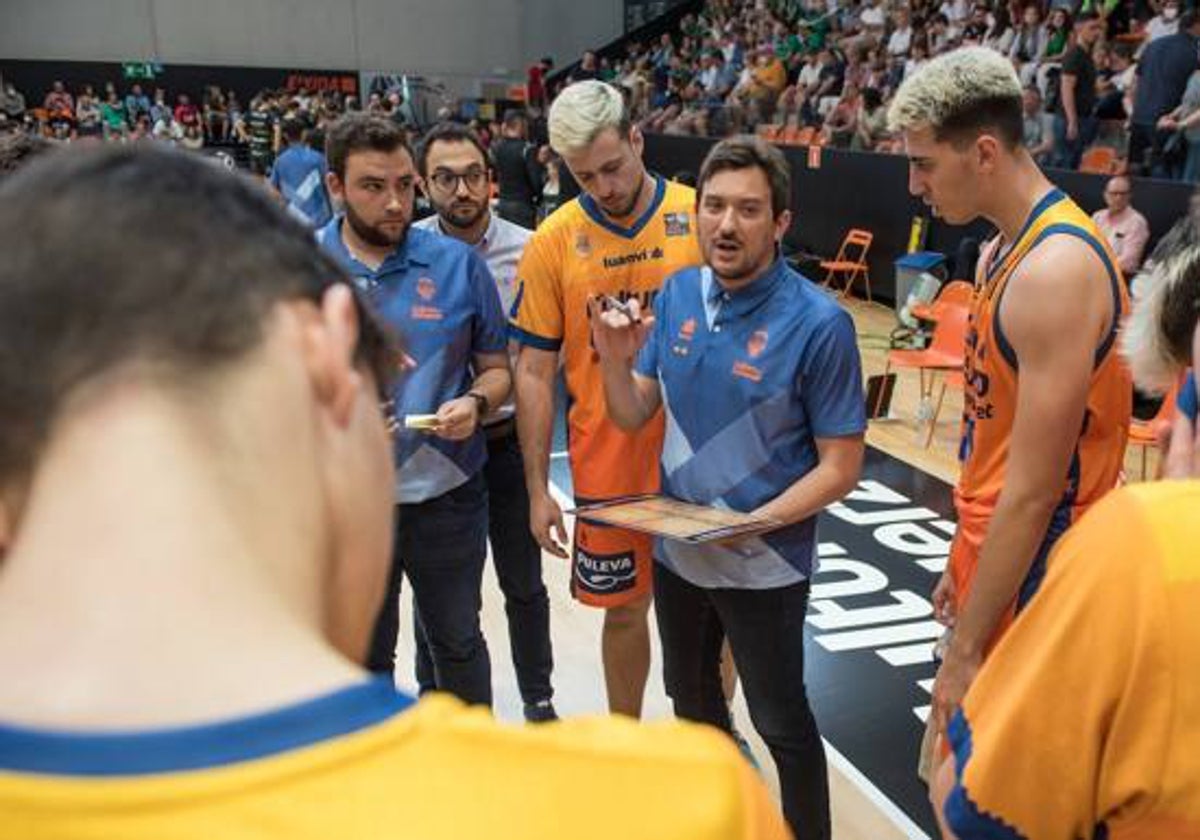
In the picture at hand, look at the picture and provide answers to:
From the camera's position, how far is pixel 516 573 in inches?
128

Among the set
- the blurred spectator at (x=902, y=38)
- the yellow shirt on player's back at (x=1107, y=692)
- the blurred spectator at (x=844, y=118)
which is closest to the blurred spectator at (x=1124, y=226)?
the blurred spectator at (x=844, y=118)

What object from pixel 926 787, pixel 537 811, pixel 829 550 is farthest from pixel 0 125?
pixel 537 811

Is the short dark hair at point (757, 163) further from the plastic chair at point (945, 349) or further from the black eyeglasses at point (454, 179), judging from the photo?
the plastic chair at point (945, 349)

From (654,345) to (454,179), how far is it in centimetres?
103

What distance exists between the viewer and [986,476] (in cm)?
218

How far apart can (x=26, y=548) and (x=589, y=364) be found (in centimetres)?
235

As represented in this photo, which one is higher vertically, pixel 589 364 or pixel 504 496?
pixel 589 364

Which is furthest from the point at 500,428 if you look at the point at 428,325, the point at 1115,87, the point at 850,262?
the point at 1115,87

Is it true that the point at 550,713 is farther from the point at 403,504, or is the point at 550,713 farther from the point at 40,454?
the point at 40,454

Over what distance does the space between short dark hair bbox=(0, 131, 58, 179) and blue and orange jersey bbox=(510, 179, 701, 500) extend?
1370 mm

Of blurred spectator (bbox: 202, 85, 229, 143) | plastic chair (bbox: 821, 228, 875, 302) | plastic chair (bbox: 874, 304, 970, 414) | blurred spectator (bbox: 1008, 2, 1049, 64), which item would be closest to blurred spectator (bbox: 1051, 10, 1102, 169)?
blurred spectator (bbox: 1008, 2, 1049, 64)

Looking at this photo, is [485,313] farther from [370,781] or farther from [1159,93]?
[1159,93]

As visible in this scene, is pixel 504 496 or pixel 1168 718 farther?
pixel 504 496

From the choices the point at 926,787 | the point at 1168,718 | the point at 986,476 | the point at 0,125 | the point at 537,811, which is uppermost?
the point at 0,125
